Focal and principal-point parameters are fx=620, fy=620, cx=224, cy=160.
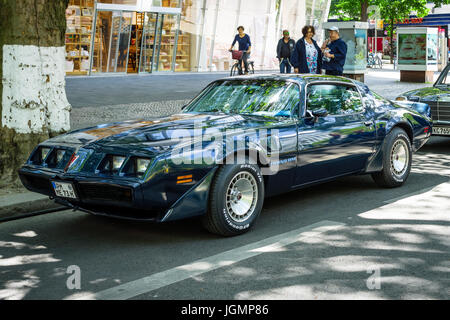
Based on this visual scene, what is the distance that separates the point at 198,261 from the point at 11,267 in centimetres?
140

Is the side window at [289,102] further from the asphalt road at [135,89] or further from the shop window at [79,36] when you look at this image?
the shop window at [79,36]

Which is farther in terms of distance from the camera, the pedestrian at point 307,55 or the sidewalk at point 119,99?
the pedestrian at point 307,55

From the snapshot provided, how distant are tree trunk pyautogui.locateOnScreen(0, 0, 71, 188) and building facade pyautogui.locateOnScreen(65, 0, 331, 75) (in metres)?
17.4

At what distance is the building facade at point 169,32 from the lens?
25.0 metres

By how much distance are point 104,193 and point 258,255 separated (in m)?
1.32

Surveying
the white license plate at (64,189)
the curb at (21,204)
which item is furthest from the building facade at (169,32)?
the white license plate at (64,189)

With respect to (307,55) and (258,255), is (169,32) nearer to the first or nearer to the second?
(307,55)

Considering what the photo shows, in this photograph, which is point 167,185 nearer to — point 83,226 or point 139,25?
point 83,226

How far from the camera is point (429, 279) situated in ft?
13.9

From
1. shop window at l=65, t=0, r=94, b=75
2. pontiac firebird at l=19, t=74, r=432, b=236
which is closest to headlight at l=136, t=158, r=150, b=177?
pontiac firebird at l=19, t=74, r=432, b=236

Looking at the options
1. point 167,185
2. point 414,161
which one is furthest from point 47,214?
point 414,161

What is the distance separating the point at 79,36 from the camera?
24906mm

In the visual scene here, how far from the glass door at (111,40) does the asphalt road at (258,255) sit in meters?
20.0
